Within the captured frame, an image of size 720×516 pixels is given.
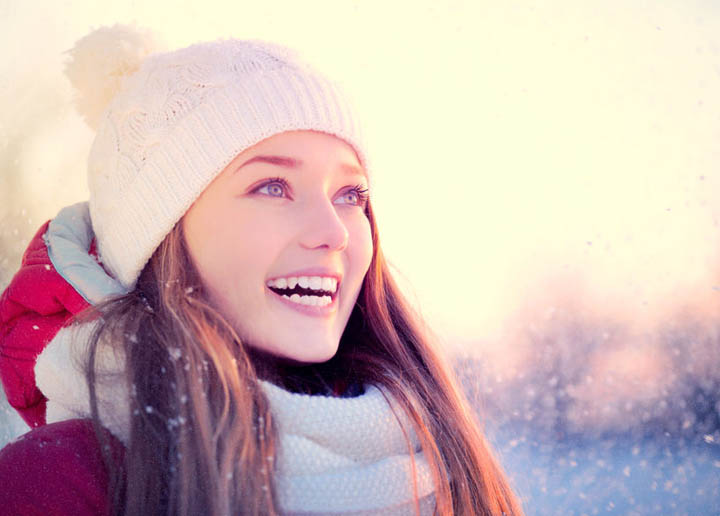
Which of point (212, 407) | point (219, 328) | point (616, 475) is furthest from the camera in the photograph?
point (616, 475)

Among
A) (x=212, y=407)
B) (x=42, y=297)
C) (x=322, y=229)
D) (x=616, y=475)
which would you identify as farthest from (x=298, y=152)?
(x=616, y=475)

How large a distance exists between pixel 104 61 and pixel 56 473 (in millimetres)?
970

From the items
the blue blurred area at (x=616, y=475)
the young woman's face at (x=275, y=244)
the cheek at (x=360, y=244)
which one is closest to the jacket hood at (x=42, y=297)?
the young woman's face at (x=275, y=244)

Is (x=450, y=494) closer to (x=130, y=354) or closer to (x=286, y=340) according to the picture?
(x=286, y=340)

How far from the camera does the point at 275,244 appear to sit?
3.79ft

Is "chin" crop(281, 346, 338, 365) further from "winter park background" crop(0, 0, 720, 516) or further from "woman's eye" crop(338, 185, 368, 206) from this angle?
"winter park background" crop(0, 0, 720, 516)

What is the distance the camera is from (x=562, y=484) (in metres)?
2.51

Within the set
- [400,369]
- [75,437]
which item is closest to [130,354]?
[75,437]

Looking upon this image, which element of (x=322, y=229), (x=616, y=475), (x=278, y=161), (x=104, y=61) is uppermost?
(x=104, y=61)

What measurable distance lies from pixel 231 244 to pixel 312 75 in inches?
17.2

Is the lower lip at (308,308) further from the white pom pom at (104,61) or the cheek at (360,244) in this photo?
the white pom pom at (104,61)

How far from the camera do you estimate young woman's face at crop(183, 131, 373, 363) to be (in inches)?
45.7

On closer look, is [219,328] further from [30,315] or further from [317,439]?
[30,315]

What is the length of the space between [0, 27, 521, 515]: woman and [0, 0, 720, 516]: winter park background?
3.39 feet
